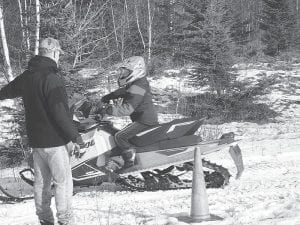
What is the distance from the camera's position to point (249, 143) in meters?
9.95

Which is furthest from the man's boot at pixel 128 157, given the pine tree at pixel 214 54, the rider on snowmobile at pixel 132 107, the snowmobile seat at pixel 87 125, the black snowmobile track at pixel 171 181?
the pine tree at pixel 214 54

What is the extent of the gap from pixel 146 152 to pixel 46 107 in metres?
2.21

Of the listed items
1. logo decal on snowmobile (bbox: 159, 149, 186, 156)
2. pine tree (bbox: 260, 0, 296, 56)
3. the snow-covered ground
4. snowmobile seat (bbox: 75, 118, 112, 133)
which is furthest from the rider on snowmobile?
pine tree (bbox: 260, 0, 296, 56)

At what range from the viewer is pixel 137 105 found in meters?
6.05

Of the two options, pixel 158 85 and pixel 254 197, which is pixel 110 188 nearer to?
pixel 254 197

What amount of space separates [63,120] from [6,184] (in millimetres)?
3744

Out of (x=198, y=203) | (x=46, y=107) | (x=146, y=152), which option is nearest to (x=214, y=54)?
(x=146, y=152)

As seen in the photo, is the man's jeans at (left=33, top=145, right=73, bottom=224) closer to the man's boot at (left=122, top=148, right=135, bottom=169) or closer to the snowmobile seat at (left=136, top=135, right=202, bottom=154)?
the man's boot at (left=122, top=148, right=135, bottom=169)

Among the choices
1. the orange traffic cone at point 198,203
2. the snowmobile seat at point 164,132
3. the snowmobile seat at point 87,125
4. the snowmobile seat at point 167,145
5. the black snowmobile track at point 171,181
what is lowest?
the black snowmobile track at point 171,181

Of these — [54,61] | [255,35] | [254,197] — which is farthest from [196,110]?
[255,35]

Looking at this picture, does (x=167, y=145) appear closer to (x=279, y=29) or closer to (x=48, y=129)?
(x=48, y=129)

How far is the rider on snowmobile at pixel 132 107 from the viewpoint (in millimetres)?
6039

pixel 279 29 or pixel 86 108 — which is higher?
pixel 279 29

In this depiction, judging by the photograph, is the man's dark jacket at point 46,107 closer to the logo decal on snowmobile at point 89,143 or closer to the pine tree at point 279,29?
the logo decal on snowmobile at point 89,143
